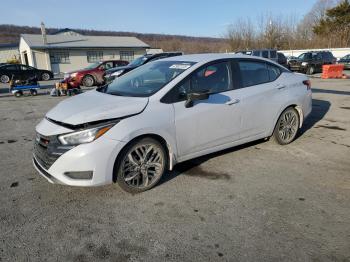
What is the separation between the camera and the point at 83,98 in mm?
4215

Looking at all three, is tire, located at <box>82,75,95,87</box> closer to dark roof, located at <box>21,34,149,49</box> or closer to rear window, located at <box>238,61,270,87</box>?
rear window, located at <box>238,61,270,87</box>

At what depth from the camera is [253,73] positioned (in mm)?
4836

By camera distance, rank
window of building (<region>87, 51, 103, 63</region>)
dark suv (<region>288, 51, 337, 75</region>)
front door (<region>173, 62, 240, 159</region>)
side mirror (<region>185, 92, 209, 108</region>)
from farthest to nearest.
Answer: window of building (<region>87, 51, 103, 63</region>), dark suv (<region>288, 51, 337, 75</region>), front door (<region>173, 62, 240, 159</region>), side mirror (<region>185, 92, 209, 108</region>)

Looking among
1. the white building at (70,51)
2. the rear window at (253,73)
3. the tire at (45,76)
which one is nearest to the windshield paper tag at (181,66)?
the rear window at (253,73)

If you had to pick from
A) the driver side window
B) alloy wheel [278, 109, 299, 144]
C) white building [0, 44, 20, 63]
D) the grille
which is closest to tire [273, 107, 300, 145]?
alloy wheel [278, 109, 299, 144]

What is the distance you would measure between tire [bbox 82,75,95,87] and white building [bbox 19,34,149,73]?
67.3ft

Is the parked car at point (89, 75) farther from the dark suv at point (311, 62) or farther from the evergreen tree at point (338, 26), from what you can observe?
the evergreen tree at point (338, 26)

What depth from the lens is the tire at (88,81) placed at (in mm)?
15762

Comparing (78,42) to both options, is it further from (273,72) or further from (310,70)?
(273,72)

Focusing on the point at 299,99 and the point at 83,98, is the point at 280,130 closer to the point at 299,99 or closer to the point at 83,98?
the point at 299,99

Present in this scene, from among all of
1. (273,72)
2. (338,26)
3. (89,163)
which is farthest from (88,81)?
(338,26)

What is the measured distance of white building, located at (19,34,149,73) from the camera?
110 ft

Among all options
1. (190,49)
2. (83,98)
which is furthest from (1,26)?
(83,98)

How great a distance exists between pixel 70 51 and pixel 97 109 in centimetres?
3500
